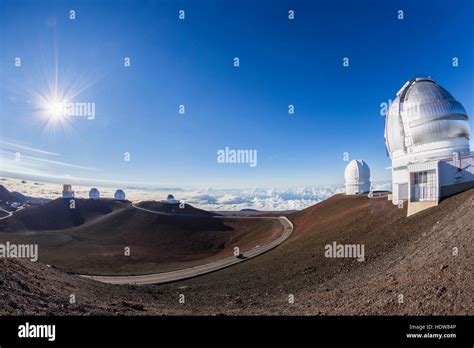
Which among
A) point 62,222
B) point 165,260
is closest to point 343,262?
point 165,260

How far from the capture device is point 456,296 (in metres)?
7.09

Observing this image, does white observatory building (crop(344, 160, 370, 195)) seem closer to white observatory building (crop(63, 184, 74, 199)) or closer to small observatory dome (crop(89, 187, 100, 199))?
small observatory dome (crop(89, 187, 100, 199))

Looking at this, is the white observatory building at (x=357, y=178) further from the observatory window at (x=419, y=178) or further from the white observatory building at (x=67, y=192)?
the white observatory building at (x=67, y=192)

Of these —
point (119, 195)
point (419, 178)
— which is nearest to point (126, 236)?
point (119, 195)

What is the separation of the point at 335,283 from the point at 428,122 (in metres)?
21.5

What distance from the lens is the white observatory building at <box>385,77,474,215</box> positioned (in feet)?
68.6

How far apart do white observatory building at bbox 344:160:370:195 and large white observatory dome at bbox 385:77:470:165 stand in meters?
19.7

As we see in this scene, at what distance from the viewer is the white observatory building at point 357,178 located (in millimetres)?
48062

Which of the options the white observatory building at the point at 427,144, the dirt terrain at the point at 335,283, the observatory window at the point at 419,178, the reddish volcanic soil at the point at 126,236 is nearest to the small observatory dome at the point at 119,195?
the reddish volcanic soil at the point at 126,236

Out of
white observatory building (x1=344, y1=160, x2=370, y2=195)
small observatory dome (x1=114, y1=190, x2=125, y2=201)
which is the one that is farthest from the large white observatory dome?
small observatory dome (x1=114, y1=190, x2=125, y2=201)

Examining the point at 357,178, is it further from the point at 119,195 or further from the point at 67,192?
the point at 67,192

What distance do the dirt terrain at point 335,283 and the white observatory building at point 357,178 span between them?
85.6 ft
